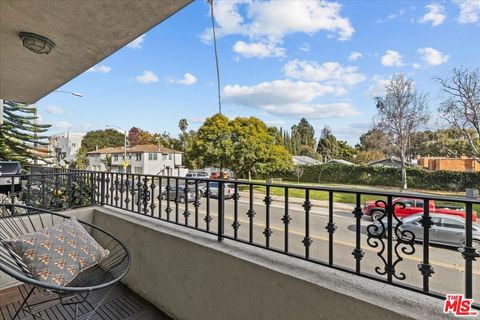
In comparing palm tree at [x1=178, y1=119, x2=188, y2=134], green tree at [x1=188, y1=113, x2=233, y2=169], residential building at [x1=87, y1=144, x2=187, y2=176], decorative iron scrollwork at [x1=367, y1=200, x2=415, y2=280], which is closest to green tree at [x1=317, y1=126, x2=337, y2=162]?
palm tree at [x1=178, y1=119, x2=188, y2=134]

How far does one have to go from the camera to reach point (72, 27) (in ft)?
6.95

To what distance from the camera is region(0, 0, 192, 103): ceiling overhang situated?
1.81 meters

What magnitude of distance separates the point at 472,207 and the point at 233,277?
125 centimetres

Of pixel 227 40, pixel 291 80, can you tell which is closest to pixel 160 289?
pixel 227 40

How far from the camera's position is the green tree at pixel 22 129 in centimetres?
1490

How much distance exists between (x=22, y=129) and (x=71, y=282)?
19.8 m

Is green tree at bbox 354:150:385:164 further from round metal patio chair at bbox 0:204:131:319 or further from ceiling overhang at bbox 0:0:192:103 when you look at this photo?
round metal patio chair at bbox 0:204:131:319

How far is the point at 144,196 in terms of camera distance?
8.54 feet

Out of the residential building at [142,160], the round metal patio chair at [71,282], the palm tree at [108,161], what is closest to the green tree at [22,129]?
the residential building at [142,160]

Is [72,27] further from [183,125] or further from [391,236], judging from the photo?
[183,125]

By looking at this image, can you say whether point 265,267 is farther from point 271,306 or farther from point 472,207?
point 472,207

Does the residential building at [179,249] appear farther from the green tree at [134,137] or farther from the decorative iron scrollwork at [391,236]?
the green tree at [134,137]

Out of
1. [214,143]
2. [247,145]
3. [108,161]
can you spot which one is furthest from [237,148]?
[108,161]

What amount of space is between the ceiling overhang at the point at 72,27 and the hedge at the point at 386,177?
2087cm
